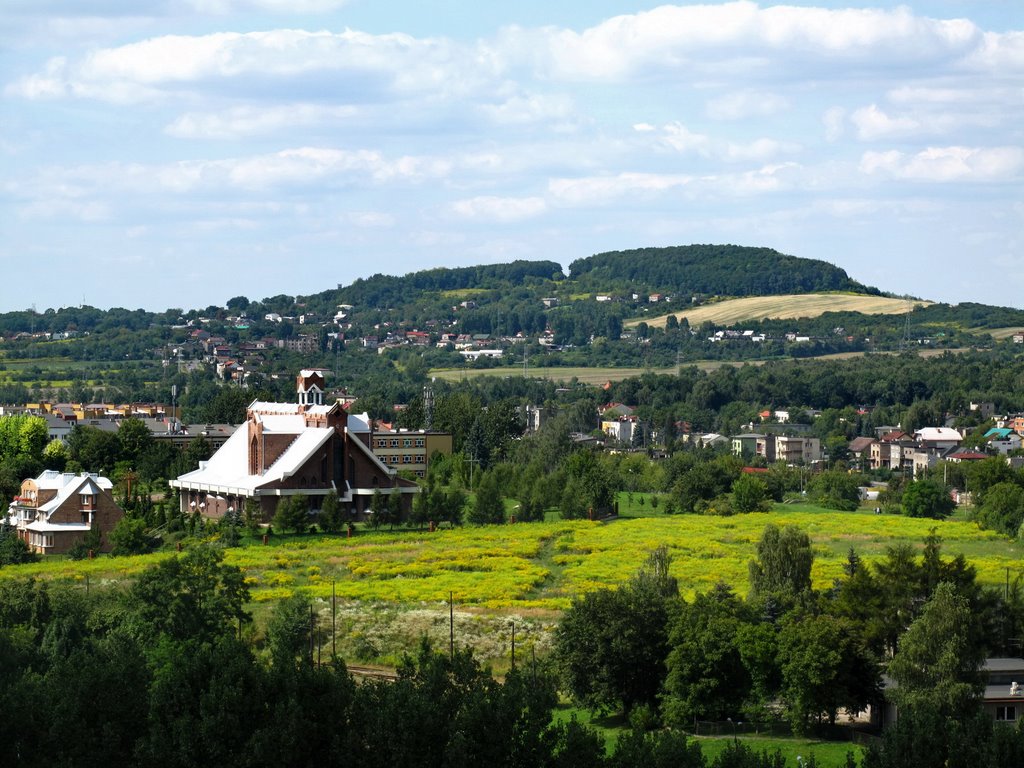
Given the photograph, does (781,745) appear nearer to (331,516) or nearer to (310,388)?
(331,516)

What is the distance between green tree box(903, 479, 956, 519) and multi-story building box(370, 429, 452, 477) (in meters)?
25.2

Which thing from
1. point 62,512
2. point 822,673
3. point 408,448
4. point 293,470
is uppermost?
point 408,448

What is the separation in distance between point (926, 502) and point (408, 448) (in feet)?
93.2

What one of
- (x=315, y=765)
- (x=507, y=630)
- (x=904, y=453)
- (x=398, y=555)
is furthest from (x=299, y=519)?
(x=904, y=453)

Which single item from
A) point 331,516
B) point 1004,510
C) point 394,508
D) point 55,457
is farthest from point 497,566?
point 55,457

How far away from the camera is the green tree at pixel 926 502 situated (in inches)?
3420

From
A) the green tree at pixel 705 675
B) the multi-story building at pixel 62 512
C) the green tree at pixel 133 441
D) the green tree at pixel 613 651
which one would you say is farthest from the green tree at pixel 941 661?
the green tree at pixel 133 441

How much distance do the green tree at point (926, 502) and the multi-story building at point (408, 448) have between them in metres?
25.2

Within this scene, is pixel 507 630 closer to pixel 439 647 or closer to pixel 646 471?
pixel 439 647

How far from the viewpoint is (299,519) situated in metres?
71.9

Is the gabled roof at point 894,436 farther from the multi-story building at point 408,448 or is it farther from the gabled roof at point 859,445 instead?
the multi-story building at point 408,448

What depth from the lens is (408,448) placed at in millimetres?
100000

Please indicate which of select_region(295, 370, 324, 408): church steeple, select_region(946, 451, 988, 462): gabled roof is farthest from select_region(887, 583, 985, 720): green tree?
select_region(946, 451, 988, 462): gabled roof

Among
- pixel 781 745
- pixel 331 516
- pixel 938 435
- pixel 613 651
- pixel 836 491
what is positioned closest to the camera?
pixel 781 745
